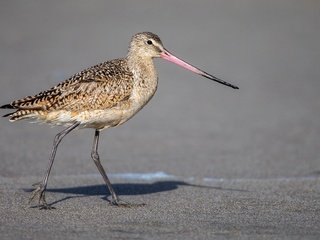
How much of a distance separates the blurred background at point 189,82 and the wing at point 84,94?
1765 mm

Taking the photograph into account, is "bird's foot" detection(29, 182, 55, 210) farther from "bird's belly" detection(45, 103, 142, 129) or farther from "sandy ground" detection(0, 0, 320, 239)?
"bird's belly" detection(45, 103, 142, 129)

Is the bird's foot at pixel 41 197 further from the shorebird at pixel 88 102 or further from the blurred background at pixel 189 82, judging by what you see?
the blurred background at pixel 189 82

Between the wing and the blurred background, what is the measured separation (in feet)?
5.79

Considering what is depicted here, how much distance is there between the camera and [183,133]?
1230cm

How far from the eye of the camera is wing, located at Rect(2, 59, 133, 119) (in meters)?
8.16

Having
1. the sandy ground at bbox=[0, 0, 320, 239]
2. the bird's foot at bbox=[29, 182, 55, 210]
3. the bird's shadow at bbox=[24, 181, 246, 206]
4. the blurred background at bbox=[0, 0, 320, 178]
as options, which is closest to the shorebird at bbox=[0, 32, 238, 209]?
the bird's foot at bbox=[29, 182, 55, 210]

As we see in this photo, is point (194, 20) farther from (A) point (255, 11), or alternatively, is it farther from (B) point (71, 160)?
(B) point (71, 160)

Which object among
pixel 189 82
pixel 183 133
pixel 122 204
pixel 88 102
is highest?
pixel 189 82

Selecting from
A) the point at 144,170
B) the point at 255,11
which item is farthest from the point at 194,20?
the point at 144,170

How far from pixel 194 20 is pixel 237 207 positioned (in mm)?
14441

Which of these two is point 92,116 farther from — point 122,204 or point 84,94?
point 122,204

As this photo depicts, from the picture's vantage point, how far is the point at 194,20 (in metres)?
22.0

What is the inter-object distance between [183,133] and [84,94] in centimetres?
425

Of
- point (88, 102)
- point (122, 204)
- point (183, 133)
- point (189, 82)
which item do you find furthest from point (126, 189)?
point (189, 82)
